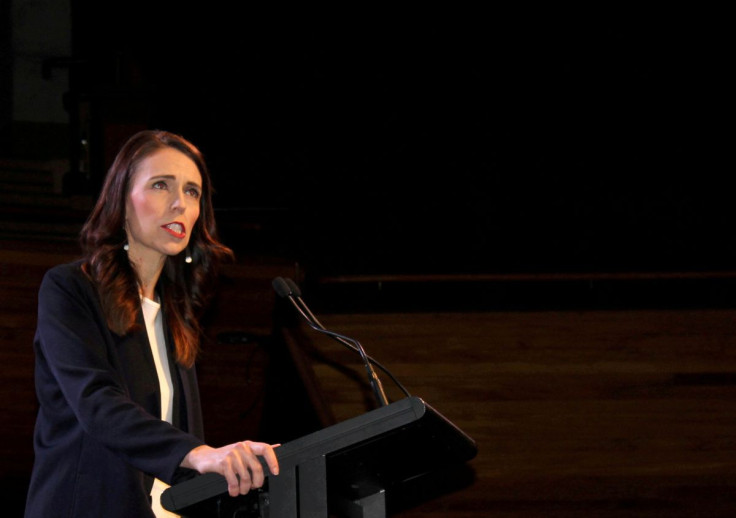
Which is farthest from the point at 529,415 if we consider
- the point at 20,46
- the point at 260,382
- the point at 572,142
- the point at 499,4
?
the point at 20,46

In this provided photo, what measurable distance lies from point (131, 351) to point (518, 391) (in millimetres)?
2454

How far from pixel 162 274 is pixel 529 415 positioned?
2.19m

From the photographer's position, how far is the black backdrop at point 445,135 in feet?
16.7

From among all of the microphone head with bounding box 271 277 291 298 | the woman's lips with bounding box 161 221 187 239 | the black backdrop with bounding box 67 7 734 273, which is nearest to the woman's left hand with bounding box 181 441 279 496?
the microphone head with bounding box 271 277 291 298

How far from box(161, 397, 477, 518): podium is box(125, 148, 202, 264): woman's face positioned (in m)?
0.53

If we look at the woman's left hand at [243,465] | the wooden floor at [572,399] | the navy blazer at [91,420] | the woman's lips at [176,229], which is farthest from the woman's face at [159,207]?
the wooden floor at [572,399]

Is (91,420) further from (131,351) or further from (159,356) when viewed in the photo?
(159,356)

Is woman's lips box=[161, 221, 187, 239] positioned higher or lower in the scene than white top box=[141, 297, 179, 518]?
higher

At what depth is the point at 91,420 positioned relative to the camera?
1221mm

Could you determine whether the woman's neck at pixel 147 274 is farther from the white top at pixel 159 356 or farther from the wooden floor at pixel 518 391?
the wooden floor at pixel 518 391

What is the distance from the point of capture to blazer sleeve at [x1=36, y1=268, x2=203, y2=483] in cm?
118

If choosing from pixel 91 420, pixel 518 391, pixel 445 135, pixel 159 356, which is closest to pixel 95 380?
pixel 91 420

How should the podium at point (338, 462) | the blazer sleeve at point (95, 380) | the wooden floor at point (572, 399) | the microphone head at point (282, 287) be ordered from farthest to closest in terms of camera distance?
the wooden floor at point (572, 399)
the microphone head at point (282, 287)
the blazer sleeve at point (95, 380)
the podium at point (338, 462)

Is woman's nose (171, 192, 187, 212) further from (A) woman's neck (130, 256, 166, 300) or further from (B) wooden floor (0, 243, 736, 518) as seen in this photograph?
(B) wooden floor (0, 243, 736, 518)
